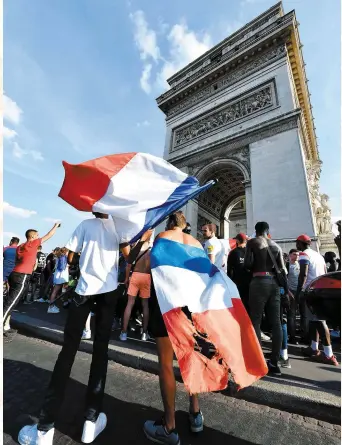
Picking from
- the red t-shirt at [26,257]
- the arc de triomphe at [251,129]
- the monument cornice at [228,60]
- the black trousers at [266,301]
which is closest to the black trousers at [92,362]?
the black trousers at [266,301]

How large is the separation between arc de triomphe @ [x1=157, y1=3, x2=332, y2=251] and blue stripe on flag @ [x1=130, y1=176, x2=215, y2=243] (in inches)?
394

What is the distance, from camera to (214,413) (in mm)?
2154

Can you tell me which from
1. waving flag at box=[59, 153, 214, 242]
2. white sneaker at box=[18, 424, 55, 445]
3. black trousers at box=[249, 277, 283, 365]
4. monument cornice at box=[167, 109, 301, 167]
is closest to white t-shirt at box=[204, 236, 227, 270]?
black trousers at box=[249, 277, 283, 365]

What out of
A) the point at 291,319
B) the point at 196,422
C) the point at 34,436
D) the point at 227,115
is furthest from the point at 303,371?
the point at 227,115

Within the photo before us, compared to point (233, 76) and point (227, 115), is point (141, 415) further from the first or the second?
point (233, 76)

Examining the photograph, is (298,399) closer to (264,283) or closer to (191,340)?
(264,283)

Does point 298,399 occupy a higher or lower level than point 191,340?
lower

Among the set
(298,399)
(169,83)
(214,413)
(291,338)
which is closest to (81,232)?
(214,413)

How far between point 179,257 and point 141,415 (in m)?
1.47

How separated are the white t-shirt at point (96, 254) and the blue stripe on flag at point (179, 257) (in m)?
0.45

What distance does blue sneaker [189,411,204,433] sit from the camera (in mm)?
1869

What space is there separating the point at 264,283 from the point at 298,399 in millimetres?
1262

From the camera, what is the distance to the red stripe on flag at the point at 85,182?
7.56ft

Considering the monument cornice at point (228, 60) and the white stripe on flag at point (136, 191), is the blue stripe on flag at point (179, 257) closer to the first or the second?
the white stripe on flag at point (136, 191)
